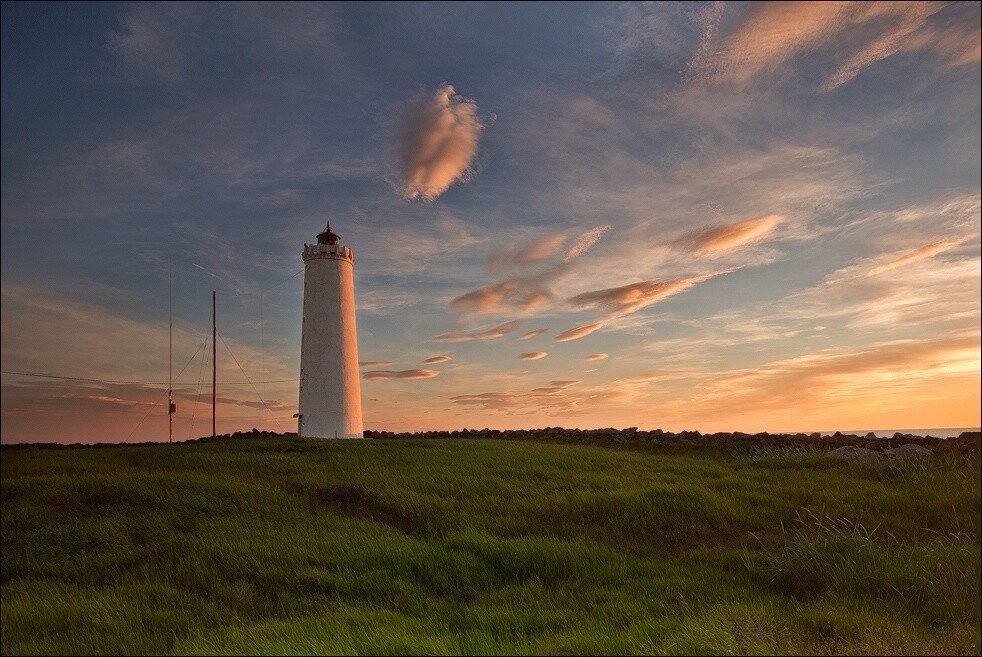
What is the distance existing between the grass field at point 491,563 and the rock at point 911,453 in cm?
123

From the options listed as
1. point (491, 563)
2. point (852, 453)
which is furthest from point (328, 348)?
point (491, 563)

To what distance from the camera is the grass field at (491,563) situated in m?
5.84

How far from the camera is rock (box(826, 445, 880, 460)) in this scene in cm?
1842

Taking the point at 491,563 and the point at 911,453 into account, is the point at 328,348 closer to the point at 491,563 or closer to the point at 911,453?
the point at 491,563

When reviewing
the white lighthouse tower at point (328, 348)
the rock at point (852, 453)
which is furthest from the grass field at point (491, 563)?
the white lighthouse tower at point (328, 348)

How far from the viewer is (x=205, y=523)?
1055 centimetres

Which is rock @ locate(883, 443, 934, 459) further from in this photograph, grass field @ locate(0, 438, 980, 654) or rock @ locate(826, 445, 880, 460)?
grass field @ locate(0, 438, 980, 654)

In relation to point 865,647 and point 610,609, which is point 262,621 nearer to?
point 610,609

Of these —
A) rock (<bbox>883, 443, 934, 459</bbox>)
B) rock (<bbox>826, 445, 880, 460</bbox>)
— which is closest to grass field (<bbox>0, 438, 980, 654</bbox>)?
rock (<bbox>883, 443, 934, 459</bbox>)

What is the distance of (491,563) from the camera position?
890 centimetres

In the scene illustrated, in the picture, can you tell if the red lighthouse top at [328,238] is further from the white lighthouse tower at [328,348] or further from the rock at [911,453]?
the rock at [911,453]

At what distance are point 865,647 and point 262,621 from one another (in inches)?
226

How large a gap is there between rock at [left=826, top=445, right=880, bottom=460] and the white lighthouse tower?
68.6 ft

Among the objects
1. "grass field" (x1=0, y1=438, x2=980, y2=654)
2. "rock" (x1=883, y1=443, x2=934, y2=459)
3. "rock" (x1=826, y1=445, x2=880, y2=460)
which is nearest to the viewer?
"grass field" (x1=0, y1=438, x2=980, y2=654)
